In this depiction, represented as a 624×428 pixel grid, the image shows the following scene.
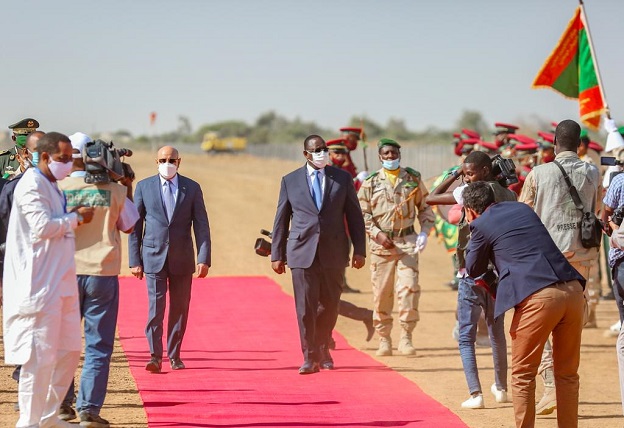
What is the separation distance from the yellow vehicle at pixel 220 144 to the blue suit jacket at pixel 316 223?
241 feet

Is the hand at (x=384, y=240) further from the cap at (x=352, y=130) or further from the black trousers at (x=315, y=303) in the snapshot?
the cap at (x=352, y=130)

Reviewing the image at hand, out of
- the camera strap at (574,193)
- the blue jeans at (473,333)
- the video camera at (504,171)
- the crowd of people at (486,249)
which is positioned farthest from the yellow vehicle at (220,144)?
the video camera at (504,171)

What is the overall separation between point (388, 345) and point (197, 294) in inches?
204

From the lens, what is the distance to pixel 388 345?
13141 mm

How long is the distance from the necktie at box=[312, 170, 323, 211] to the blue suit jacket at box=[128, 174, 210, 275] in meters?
1.09

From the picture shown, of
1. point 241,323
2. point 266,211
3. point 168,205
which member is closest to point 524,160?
point 241,323

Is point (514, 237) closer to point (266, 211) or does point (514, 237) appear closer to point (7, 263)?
point (7, 263)

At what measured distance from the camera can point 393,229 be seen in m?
13.1

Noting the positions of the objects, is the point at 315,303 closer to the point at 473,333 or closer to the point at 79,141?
the point at 473,333

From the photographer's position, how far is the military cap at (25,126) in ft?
38.7

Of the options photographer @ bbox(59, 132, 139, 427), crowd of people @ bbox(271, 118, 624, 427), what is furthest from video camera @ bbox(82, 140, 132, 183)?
crowd of people @ bbox(271, 118, 624, 427)

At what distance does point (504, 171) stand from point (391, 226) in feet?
11.9

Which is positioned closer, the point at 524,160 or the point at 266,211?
the point at 524,160

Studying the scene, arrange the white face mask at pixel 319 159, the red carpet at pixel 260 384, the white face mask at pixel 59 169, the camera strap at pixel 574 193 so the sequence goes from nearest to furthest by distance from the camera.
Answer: the white face mask at pixel 59 169
the red carpet at pixel 260 384
the camera strap at pixel 574 193
the white face mask at pixel 319 159
